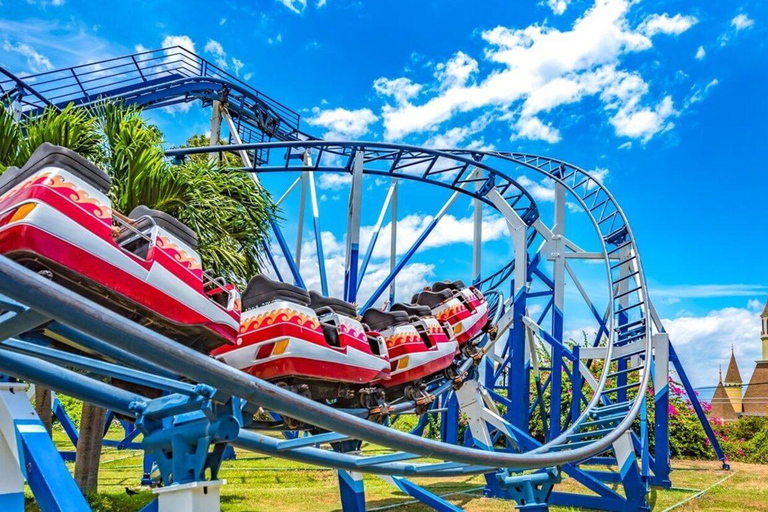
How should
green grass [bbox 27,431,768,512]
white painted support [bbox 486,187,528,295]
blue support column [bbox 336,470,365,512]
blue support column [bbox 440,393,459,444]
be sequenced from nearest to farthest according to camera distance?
blue support column [bbox 336,470,365,512] → green grass [bbox 27,431,768,512] → white painted support [bbox 486,187,528,295] → blue support column [bbox 440,393,459,444]

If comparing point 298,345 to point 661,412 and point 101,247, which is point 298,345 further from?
point 661,412

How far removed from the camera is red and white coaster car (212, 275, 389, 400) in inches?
143

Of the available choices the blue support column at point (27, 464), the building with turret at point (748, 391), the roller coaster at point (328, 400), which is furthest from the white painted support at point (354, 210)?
the building with turret at point (748, 391)

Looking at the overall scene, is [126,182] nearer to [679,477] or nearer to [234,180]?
[234,180]

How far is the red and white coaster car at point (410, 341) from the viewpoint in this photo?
17.1 feet

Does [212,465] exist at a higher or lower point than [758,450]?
higher

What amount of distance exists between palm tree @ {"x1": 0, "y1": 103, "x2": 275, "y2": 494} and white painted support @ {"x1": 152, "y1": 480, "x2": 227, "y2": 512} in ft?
11.1

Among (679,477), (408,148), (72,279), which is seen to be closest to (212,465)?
(72,279)

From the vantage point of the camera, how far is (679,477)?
415 inches

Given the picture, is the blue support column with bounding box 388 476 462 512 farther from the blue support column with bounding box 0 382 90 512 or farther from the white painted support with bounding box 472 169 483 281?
the white painted support with bounding box 472 169 483 281

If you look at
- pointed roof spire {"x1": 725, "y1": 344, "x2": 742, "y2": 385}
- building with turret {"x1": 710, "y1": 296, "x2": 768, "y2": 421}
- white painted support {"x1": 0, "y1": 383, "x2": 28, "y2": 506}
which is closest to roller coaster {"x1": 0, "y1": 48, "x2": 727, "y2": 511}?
white painted support {"x1": 0, "y1": 383, "x2": 28, "y2": 506}

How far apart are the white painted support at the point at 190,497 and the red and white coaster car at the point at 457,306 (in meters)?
4.10

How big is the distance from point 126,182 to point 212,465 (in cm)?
357

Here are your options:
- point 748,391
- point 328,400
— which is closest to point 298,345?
point 328,400
